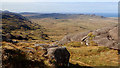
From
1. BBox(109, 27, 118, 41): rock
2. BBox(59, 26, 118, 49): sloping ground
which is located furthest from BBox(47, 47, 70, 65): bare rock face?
BBox(109, 27, 118, 41): rock

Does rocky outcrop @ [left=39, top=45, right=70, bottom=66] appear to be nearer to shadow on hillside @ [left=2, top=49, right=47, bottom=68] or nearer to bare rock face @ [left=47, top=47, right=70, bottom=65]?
bare rock face @ [left=47, top=47, right=70, bottom=65]

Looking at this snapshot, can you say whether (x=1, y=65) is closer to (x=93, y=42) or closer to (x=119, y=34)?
(x=93, y=42)

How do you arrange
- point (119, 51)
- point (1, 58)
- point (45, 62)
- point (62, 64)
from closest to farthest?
point (1, 58) < point (45, 62) < point (62, 64) < point (119, 51)

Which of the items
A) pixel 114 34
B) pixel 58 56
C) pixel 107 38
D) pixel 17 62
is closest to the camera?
pixel 17 62

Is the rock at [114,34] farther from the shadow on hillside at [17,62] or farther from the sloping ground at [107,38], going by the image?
the shadow on hillside at [17,62]

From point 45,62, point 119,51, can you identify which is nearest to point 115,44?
point 119,51

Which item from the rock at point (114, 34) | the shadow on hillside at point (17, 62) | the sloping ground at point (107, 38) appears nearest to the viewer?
the shadow on hillside at point (17, 62)

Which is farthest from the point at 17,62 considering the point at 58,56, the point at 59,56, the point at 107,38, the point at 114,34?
the point at 114,34

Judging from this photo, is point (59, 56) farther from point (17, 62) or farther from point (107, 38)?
point (107, 38)

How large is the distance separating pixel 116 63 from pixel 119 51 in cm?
913

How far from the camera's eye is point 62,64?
22016mm

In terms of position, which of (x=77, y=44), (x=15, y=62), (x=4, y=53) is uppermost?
(x=4, y=53)

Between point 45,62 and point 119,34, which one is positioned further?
point 119,34

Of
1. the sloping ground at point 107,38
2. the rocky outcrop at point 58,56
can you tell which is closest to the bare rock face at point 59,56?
the rocky outcrop at point 58,56
